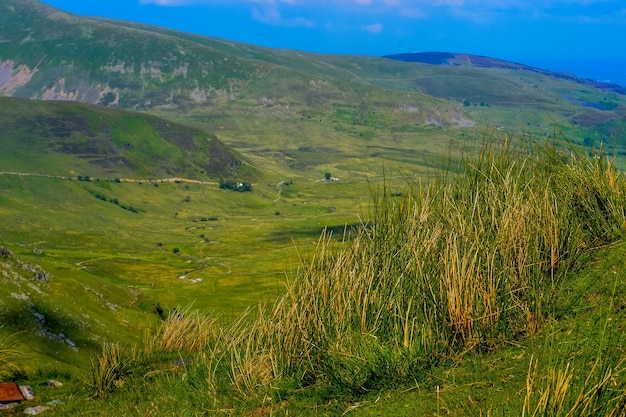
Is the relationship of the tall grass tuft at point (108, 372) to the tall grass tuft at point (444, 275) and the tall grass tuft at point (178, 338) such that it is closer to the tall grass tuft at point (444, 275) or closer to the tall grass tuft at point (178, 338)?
the tall grass tuft at point (178, 338)

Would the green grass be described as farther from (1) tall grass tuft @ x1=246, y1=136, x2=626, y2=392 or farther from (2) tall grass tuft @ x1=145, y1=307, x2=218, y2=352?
(2) tall grass tuft @ x1=145, y1=307, x2=218, y2=352

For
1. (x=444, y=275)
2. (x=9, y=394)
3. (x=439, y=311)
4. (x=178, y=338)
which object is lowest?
(x=9, y=394)

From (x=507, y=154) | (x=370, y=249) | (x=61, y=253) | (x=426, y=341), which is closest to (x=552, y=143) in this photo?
(x=507, y=154)

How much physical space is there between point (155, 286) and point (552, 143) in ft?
458

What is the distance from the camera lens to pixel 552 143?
19.2m

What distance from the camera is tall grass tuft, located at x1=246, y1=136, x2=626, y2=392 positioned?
44.2 feet

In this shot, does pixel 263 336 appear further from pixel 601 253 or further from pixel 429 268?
pixel 601 253

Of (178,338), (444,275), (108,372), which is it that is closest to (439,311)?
(444,275)

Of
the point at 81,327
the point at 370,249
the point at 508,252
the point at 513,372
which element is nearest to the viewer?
the point at 513,372

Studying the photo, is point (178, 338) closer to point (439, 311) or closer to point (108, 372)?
point (108, 372)

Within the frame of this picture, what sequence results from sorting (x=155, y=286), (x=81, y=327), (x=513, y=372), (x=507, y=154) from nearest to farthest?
(x=513, y=372) → (x=507, y=154) → (x=81, y=327) → (x=155, y=286)

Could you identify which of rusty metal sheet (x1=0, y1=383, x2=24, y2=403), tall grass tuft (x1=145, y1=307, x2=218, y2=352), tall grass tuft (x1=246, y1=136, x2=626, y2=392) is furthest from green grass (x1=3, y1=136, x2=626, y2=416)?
tall grass tuft (x1=145, y1=307, x2=218, y2=352)

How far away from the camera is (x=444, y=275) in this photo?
14.4m

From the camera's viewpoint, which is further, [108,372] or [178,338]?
[178,338]
